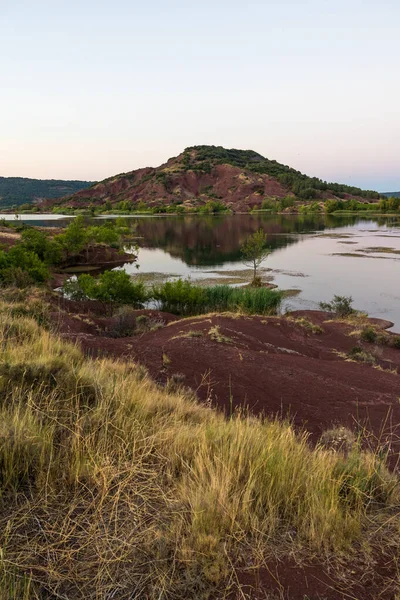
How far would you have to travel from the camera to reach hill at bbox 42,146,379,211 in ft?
517

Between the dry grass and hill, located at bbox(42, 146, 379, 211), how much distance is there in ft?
473

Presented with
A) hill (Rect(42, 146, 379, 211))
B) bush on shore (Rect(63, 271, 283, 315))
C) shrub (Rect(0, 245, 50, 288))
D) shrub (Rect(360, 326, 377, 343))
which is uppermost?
hill (Rect(42, 146, 379, 211))

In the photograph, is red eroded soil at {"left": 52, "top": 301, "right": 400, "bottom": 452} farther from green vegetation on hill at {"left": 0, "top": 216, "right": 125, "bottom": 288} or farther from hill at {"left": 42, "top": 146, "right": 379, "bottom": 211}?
hill at {"left": 42, "top": 146, "right": 379, "bottom": 211}

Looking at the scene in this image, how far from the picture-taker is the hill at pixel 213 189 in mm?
157625

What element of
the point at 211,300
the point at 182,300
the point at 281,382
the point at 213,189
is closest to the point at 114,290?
the point at 182,300

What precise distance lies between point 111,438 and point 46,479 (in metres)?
0.84

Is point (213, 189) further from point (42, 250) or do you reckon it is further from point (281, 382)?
point (281, 382)

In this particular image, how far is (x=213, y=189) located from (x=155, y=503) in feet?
578

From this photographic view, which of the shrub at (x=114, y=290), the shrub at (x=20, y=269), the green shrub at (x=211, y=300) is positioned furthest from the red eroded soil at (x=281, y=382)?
the shrub at (x=20, y=269)

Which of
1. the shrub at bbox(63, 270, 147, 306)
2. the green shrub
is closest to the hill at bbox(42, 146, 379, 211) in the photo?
the green shrub

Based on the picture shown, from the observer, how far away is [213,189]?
172000mm

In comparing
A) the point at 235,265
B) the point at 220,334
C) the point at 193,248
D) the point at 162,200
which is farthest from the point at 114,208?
the point at 220,334

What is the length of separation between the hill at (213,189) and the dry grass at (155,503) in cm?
14431

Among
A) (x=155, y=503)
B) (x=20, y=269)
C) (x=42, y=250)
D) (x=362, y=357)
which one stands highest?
(x=155, y=503)
